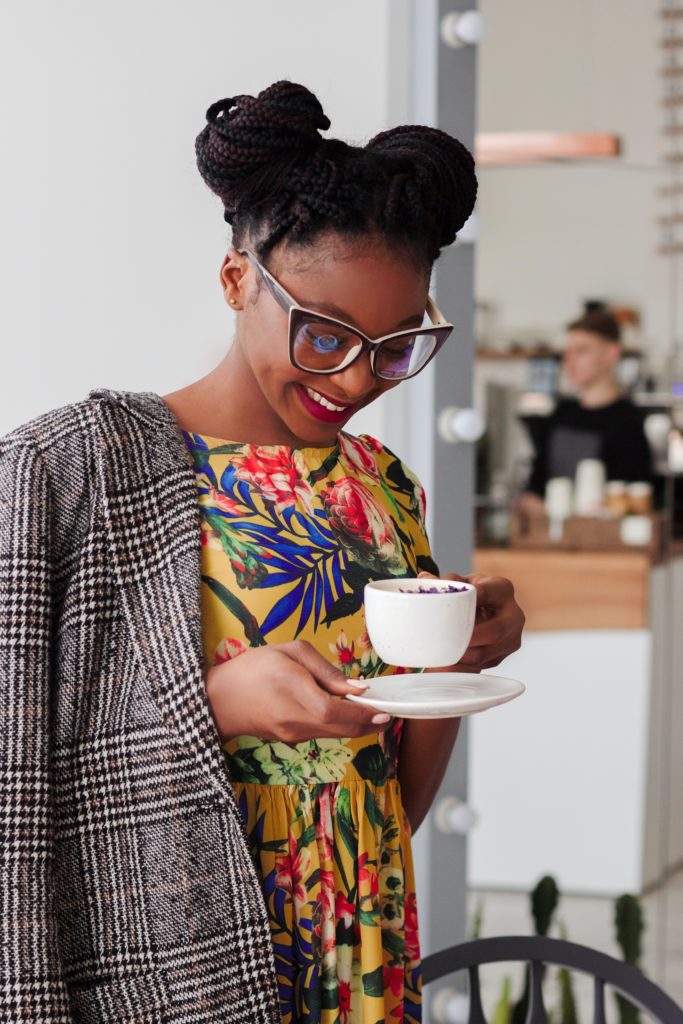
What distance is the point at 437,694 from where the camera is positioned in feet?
2.81

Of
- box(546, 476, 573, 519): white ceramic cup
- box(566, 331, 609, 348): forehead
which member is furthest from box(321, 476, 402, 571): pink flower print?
box(566, 331, 609, 348): forehead

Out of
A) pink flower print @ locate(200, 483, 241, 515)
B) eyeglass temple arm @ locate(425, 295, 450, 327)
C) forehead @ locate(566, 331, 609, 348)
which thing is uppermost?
forehead @ locate(566, 331, 609, 348)

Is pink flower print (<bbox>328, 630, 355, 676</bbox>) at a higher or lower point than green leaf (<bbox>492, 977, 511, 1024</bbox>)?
higher

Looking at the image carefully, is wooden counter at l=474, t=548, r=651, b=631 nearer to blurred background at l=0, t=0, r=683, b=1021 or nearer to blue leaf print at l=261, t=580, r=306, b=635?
blurred background at l=0, t=0, r=683, b=1021

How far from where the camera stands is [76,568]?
939 mm

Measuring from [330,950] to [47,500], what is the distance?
44cm

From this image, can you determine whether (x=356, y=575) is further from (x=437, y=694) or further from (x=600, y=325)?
(x=600, y=325)

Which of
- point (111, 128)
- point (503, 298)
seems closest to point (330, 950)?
point (111, 128)

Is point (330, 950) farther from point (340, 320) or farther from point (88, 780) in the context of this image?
point (340, 320)

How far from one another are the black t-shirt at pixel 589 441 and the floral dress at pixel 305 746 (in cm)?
298

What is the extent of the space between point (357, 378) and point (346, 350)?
2cm

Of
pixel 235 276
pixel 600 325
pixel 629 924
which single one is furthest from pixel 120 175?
pixel 600 325

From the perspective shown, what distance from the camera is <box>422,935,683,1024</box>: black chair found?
1.38 meters

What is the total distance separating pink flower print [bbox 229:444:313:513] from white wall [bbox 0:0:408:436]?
42 cm
